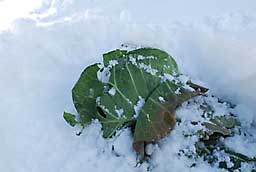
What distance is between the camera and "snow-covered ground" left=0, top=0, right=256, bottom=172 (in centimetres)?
142

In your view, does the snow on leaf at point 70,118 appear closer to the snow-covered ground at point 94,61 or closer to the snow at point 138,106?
the snow-covered ground at point 94,61

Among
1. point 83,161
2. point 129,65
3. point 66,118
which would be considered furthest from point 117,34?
point 83,161

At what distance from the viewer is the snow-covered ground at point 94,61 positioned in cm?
142

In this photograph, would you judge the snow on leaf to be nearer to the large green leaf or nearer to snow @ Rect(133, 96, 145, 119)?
the large green leaf

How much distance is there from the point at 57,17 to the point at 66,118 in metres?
0.57

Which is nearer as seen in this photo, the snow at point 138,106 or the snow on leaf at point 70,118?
the snow at point 138,106

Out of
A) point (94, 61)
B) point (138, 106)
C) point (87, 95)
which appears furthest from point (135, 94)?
point (94, 61)

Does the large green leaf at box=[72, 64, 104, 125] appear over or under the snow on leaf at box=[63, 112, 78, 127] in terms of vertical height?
over

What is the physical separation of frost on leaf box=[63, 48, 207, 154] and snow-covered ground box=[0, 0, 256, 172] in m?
0.05

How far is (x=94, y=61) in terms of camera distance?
1.63m

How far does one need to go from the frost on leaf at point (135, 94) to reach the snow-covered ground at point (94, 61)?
0.05 meters

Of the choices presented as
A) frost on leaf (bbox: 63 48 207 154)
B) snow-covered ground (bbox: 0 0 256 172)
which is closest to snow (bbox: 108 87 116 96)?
frost on leaf (bbox: 63 48 207 154)

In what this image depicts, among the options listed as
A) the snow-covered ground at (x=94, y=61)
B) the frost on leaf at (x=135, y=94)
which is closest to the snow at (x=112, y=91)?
the frost on leaf at (x=135, y=94)

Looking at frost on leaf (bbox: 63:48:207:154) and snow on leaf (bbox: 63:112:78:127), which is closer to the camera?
frost on leaf (bbox: 63:48:207:154)
